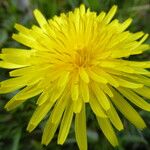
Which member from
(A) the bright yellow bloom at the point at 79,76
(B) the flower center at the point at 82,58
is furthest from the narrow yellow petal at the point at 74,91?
(B) the flower center at the point at 82,58

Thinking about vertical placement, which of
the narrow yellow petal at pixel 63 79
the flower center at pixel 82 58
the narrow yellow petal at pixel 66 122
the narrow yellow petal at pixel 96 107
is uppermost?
the flower center at pixel 82 58

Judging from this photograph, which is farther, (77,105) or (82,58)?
(82,58)

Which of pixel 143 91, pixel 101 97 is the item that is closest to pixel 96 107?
pixel 101 97

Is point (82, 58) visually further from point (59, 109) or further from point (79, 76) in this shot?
point (59, 109)

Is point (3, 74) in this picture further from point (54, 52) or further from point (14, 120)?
point (54, 52)

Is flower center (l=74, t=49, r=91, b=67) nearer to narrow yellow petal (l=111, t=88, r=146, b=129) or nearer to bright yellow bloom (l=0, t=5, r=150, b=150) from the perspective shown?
bright yellow bloom (l=0, t=5, r=150, b=150)

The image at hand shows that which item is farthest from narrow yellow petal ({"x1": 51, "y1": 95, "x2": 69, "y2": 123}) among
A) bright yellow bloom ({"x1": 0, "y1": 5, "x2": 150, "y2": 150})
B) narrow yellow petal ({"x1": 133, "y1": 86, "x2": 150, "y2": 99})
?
narrow yellow petal ({"x1": 133, "y1": 86, "x2": 150, "y2": 99})

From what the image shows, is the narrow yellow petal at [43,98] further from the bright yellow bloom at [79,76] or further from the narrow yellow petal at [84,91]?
the narrow yellow petal at [84,91]
